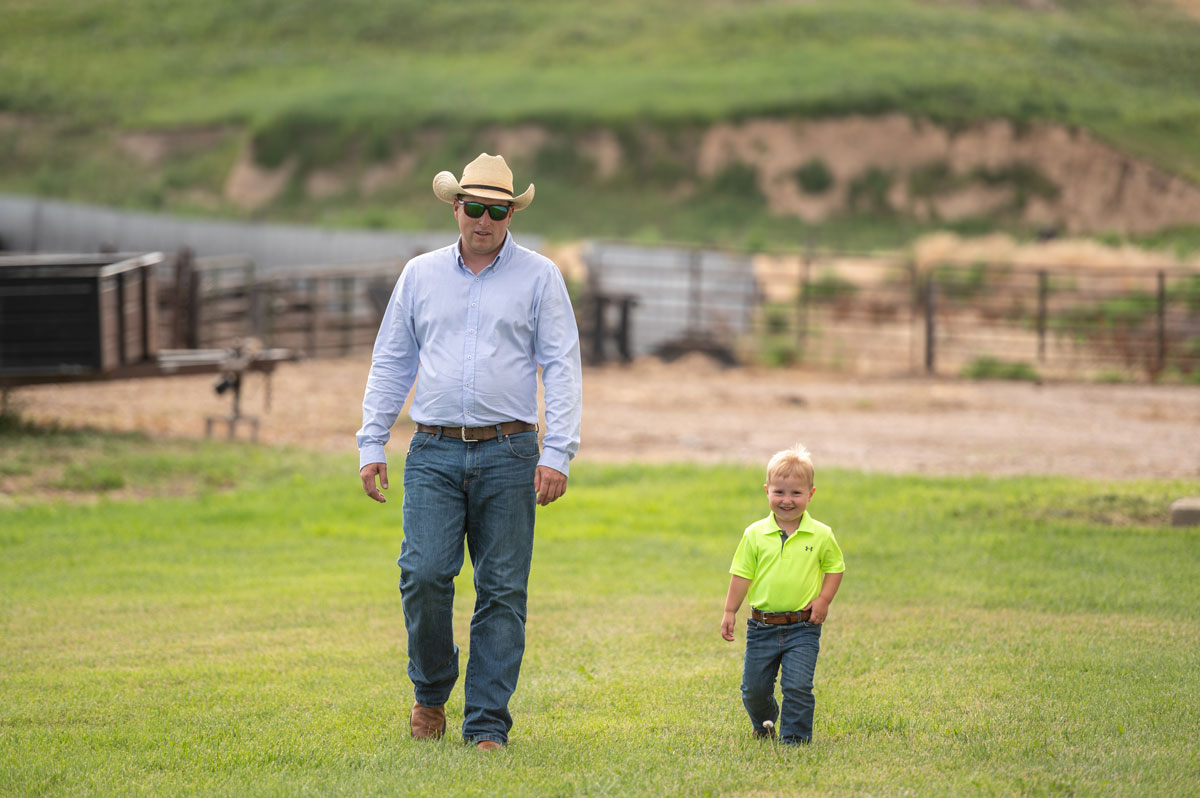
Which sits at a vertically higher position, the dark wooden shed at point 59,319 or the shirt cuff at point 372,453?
the dark wooden shed at point 59,319

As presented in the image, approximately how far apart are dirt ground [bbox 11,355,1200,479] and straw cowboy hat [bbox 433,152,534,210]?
356 inches

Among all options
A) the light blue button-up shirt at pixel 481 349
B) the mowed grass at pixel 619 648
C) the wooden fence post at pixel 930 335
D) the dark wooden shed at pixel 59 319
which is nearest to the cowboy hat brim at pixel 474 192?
the light blue button-up shirt at pixel 481 349

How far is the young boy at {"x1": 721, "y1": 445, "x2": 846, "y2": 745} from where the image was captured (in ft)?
15.3

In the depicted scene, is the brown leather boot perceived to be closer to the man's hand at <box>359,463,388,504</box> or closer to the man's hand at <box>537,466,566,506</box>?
the man's hand at <box>359,463,388,504</box>

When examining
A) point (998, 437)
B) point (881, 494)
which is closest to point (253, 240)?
point (998, 437)

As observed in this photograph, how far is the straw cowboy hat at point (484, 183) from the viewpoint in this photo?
4781mm

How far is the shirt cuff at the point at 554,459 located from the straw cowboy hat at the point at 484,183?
0.88 metres

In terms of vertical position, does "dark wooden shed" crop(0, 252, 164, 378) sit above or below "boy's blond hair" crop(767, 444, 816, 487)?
above

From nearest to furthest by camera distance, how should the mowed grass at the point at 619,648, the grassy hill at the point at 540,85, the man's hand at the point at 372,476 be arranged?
the mowed grass at the point at 619,648 → the man's hand at the point at 372,476 → the grassy hill at the point at 540,85

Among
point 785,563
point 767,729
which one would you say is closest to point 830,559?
point 785,563

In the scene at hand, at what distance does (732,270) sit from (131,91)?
53094mm

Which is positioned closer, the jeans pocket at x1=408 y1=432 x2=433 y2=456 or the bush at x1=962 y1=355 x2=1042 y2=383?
the jeans pocket at x1=408 y1=432 x2=433 y2=456

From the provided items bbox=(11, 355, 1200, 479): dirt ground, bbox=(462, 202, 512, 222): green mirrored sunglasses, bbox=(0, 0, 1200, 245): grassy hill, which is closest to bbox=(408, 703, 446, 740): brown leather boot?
bbox=(462, 202, 512, 222): green mirrored sunglasses

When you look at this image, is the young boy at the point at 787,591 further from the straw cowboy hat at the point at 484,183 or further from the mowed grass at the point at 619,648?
the straw cowboy hat at the point at 484,183
